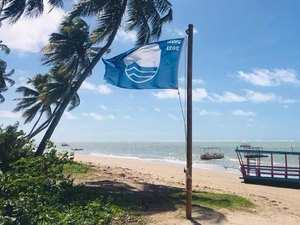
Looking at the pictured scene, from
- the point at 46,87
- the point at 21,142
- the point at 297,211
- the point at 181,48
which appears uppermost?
the point at 46,87

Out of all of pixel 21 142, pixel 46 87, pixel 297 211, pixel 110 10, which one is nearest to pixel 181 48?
pixel 21 142

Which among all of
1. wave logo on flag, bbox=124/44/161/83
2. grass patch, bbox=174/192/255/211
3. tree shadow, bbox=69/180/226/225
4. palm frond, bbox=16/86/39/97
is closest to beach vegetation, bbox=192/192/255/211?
grass patch, bbox=174/192/255/211

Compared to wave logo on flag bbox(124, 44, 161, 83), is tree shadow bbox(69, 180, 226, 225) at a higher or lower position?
lower

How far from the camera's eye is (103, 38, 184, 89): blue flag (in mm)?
9133

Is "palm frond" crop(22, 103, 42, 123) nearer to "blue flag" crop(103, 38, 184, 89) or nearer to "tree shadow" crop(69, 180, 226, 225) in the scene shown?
"tree shadow" crop(69, 180, 226, 225)

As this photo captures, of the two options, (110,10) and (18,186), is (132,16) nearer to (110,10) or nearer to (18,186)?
(110,10)

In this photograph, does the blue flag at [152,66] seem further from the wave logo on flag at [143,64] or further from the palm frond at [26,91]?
the palm frond at [26,91]

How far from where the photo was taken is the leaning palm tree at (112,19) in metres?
20.9

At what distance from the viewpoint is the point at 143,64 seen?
369 inches

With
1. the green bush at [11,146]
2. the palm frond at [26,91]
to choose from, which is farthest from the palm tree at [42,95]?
the green bush at [11,146]

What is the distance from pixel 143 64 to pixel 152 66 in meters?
0.26

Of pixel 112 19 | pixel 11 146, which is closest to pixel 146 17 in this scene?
pixel 112 19

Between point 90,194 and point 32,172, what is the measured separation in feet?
7.09

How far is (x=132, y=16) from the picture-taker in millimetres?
22484
